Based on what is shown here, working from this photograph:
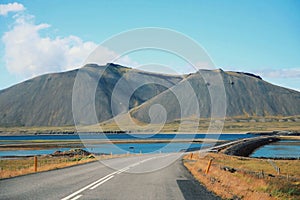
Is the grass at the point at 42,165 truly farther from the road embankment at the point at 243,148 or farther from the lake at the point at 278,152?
the lake at the point at 278,152

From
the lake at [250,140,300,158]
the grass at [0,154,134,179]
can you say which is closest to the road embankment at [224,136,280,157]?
the lake at [250,140,300,158]

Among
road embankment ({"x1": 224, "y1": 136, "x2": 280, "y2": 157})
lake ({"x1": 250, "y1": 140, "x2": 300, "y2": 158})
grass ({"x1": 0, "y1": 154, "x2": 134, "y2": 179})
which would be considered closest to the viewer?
grass ({"x1": 0, "y1": 154, "x2": 134, "y2": 179})

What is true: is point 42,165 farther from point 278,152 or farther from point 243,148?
point 278,152

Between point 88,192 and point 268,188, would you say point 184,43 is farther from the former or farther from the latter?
point 88,192

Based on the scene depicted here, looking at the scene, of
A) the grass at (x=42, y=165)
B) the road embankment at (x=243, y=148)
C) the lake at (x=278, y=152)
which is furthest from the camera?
the lake at (x=278, y=152)

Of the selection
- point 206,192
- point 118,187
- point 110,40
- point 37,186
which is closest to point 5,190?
point 37,186

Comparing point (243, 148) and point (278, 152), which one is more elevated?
point (243, 148)

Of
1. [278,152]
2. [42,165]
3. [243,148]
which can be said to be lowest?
[278,152]

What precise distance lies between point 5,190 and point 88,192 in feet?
11.1

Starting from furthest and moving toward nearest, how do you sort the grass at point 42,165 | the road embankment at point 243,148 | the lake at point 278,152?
the lake at point 278,152 → the road embankment at point 243,148 → the grass at point 42,165

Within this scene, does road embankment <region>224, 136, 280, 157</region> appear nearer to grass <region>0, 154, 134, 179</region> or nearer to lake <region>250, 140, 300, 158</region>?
lake <region>250, 140, 300, 158</region>

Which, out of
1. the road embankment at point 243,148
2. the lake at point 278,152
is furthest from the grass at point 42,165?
the lake at point 278,152

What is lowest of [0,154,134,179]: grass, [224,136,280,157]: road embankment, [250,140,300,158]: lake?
[250,140,300,158]: lake

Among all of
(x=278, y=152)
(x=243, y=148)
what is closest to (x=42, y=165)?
(x=243, y=148)
